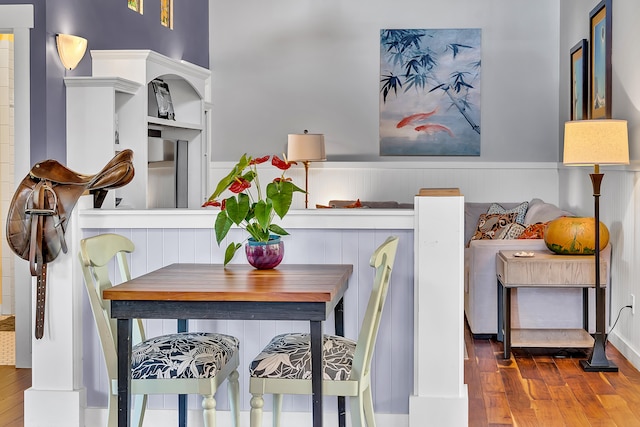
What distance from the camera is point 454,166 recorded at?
26.9 feet

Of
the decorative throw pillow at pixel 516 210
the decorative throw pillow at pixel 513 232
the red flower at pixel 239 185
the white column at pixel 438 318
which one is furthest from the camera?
the decorative throw pillow at pixel 516 210

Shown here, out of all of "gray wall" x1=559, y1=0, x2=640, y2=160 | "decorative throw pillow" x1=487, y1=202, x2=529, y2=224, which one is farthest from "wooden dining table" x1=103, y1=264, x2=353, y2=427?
"decorative throw pillow" x1=487, y1=202, x2=529, y2=224

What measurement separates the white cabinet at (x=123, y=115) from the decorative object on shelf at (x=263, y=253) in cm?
212

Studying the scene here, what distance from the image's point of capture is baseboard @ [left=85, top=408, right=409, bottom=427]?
3701mm

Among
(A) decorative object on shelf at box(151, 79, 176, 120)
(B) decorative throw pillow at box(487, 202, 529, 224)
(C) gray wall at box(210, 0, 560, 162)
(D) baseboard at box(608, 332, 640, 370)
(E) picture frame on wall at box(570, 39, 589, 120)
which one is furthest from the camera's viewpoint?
(C) gray wall at box(210, 0, 560, 162)

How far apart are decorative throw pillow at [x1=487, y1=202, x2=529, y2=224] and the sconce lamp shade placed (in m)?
3.95

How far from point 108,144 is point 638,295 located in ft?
10.9

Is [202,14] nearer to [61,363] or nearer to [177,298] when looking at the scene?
[61,363]

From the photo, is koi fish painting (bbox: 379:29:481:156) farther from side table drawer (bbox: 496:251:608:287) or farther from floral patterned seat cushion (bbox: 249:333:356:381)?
floral patterned seat cushion (bbox: 249:333:356:381)

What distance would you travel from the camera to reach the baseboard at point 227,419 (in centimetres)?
370

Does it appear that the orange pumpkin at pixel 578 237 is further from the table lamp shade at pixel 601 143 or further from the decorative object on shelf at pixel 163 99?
the decorative object on shelf at pixel 163 99

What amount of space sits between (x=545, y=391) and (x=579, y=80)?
3282 millimetres

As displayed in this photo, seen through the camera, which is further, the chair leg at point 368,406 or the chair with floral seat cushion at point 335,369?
the chair leg at point 368,406

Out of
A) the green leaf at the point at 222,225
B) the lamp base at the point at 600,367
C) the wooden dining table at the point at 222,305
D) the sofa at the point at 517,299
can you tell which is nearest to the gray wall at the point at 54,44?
the green leaf at the point at 222,225
